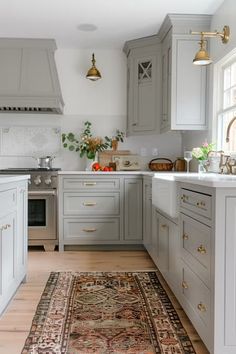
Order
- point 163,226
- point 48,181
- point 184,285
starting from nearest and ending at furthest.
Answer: point 184,285 < point 163,226 < point 48,181

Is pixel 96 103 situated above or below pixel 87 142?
above

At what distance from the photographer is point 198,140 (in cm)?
405

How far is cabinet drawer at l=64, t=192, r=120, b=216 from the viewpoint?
409 centimetres

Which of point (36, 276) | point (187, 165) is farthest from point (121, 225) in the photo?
point (36, 276)

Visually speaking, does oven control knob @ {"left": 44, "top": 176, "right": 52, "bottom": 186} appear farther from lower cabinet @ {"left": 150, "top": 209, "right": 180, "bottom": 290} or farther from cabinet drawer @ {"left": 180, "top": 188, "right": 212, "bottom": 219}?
cabinet drawer @ {"left": 180, "top": 188, "right": 212, "bottom": 219}

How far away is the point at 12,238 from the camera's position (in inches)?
98.3

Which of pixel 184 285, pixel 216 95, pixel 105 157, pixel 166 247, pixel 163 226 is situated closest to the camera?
pixel 184 285

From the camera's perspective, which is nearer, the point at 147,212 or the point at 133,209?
the point at 147,212

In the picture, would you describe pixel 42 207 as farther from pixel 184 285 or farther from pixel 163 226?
→ pixel 184 285

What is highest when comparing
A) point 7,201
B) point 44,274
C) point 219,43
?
point 219,43

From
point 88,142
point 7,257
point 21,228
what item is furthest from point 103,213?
point 7,257

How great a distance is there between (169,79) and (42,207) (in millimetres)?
1847

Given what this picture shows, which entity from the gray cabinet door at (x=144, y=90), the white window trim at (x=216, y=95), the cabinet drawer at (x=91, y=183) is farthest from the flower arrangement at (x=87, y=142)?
the white window trim at (x=216, y=95)

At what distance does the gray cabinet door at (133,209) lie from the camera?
4.09 metres
